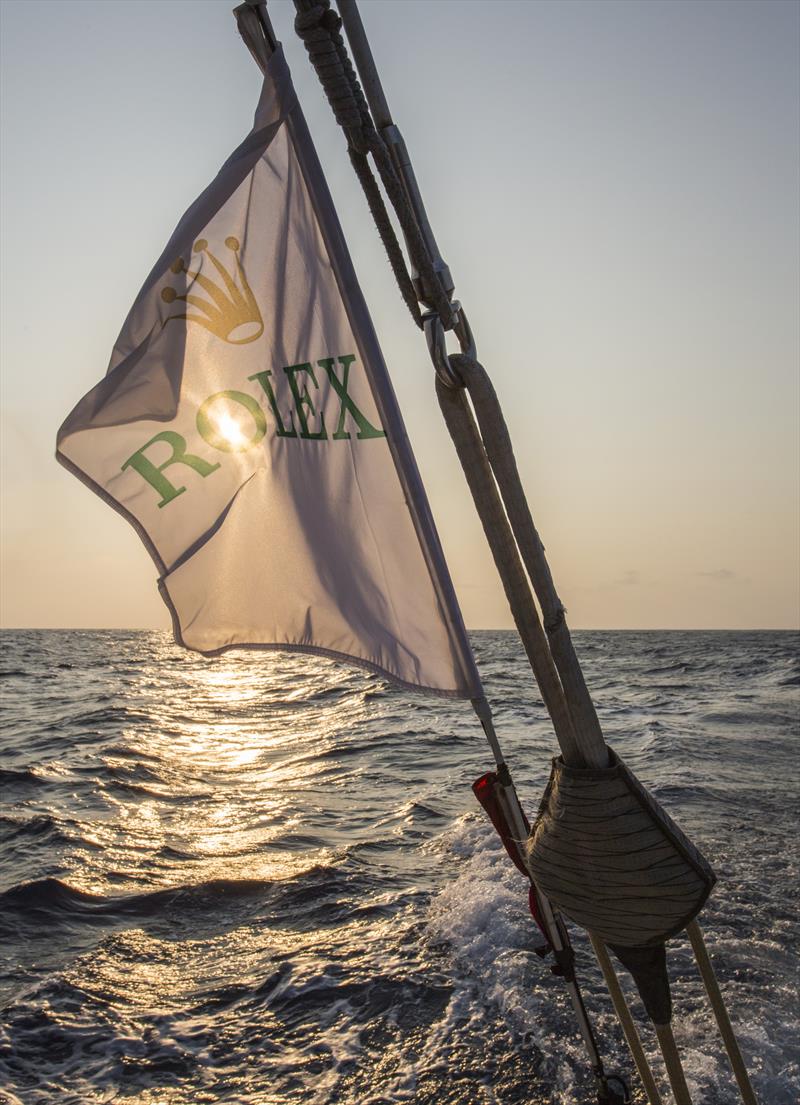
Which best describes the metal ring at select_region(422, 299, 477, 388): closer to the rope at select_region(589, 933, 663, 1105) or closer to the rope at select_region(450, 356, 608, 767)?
the rope at select_region(450, 356, 608, 767)

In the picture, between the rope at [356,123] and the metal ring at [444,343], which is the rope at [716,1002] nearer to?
the metal ring at [444,343]

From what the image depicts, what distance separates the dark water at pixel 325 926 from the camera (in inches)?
190

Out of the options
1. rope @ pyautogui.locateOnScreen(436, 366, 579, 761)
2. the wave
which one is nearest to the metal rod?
rope @ pyautogui.locateOnScreen(436, 366, 579, 761)

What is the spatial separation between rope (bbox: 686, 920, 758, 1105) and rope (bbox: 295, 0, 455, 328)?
1.56 meters

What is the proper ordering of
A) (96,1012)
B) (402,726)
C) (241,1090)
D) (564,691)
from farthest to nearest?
(402,726), (96,1012), (241,1090), (564,691)

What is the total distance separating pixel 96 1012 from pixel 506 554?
5244 mm

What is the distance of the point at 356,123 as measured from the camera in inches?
74.7

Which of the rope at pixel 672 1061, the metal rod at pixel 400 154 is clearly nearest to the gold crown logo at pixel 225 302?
the metal rod at pixel 400 154

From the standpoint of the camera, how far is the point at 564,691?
179cm

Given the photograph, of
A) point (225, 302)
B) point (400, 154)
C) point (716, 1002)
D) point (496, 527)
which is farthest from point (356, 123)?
point (716, 1002)

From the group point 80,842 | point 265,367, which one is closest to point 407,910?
point 80,842

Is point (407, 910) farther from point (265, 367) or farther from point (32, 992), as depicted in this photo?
point (265, 367)

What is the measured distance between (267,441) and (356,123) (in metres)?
1.34

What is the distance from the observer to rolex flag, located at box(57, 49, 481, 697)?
2.71 m
